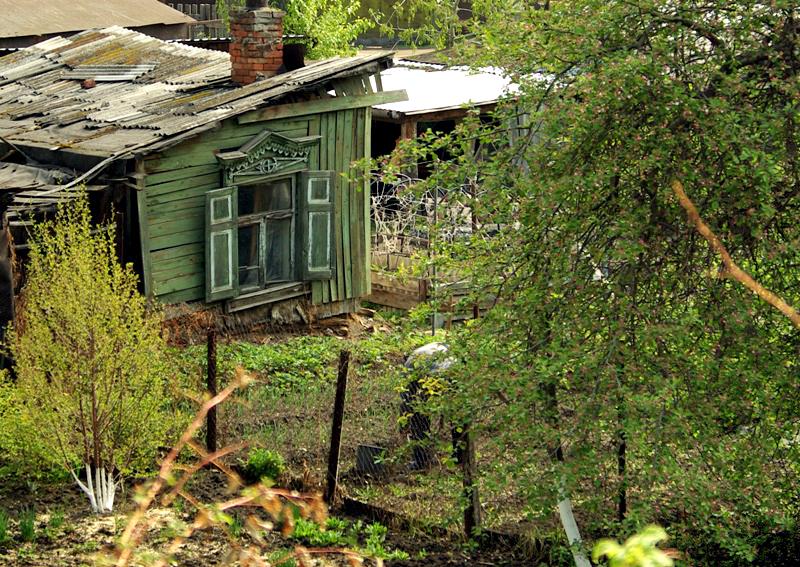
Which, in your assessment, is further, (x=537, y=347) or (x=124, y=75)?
(x=124, y=75)

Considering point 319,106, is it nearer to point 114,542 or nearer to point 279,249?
point 279,249

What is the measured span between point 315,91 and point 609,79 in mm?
7900

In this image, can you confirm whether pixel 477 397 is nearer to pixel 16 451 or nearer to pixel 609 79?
pixel 609 79

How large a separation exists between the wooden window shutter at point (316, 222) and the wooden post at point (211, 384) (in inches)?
167

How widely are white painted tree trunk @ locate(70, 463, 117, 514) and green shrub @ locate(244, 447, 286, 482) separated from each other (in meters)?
1.06

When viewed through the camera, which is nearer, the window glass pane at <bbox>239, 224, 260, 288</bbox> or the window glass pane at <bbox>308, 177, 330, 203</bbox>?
the window glass pane at <bbox>239, 224, 260, 288</bbox>

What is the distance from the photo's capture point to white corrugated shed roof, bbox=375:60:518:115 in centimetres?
1683

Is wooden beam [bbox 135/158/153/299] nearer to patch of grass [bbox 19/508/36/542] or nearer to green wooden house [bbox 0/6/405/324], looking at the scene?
green wooden house [bbox 0/6/405/324]

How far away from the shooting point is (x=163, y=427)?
29.0 ft

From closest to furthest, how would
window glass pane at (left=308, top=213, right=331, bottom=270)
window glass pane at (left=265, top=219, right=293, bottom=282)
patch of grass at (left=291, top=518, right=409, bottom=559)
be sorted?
patch of grass at (left=291, top=518, right=409, bottom=559) < window glass pane at (left=265, top=219, right=293, bottom=282) < window glass pane at (left=308, top=213, right=331, bottom=270)

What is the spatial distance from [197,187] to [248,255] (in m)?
1.09

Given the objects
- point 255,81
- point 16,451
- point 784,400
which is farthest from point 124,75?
point 784,400

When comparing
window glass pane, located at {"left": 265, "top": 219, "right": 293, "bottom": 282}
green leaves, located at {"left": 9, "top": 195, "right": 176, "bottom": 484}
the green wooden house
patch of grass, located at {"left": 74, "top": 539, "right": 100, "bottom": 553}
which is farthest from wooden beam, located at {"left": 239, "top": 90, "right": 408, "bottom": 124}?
patch of grass, located at {"left": 74, "top": 539, "right": 100, "bottom": 553}

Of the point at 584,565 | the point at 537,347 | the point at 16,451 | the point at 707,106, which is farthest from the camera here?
the point at 16,451
